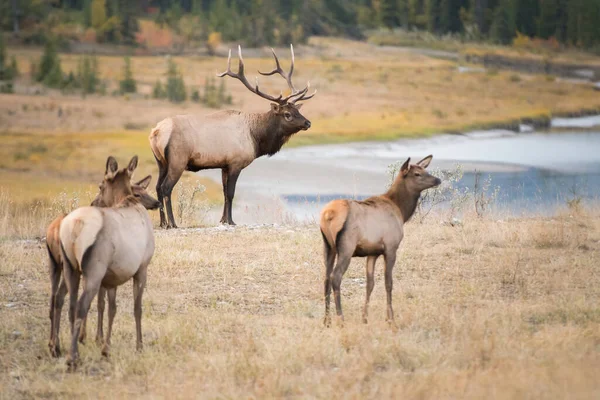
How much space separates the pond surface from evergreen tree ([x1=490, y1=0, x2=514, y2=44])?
29221mm

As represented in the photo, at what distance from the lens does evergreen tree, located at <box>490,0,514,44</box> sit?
211 ft

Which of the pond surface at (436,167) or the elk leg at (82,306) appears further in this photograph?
the pond surface at (436,167)

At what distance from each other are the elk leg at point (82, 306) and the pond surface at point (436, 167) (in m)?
9.22

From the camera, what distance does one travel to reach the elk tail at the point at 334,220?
28.7ft

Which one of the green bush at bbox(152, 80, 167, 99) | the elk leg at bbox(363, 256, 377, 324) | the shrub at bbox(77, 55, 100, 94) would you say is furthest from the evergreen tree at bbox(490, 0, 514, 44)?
the elk leg at bbox(363, 256, 377, 324)

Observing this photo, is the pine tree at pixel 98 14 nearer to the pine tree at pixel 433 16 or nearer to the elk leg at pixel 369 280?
the pine tree at pixel 433 16

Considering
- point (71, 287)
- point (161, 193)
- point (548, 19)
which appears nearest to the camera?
point (71, 287)

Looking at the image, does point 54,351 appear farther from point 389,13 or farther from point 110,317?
point 389,13

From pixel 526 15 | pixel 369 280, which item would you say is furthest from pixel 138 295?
pixel 526 15

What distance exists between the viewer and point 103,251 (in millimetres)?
7723

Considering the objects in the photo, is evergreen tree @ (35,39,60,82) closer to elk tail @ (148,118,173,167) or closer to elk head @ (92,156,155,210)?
elk tail @ (148,118,173,167)

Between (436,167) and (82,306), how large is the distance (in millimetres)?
13452

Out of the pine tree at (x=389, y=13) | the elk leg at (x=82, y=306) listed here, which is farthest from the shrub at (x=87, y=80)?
the pine tree at (x=389, y=13)

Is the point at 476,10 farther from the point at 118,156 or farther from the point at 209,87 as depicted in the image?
the point at 118,156
